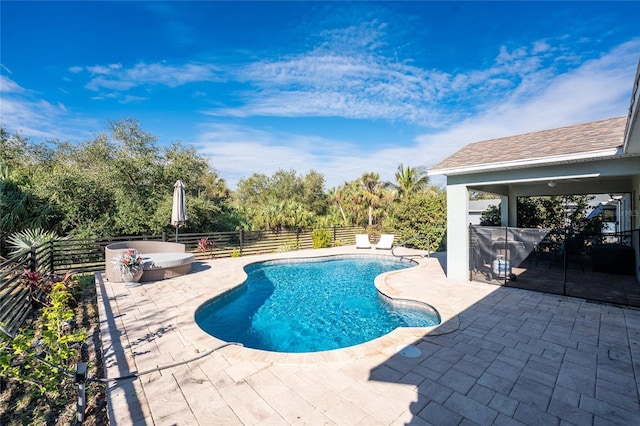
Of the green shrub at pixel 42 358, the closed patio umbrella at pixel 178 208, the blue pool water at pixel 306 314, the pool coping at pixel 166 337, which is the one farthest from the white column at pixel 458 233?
the closed patio umbrella at pixel 178 208

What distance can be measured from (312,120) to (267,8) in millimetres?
11195

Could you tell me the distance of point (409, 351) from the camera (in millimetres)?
4082

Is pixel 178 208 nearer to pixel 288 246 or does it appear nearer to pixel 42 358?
pixel 288 246

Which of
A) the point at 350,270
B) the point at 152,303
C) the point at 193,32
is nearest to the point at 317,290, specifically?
the point at 350,270

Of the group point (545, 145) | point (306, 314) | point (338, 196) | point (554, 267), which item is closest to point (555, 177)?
point (545, 145)

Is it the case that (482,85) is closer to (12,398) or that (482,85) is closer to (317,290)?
(317,290)

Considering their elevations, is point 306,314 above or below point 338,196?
below

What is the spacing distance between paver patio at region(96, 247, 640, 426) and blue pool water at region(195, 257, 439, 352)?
92cm

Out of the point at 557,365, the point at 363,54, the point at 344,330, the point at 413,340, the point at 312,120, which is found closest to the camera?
the point at 557,365

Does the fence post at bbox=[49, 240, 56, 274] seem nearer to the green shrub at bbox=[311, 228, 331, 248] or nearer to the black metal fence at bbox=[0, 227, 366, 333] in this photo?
the black metal fence at bbox=[0, 227, 366, 333]

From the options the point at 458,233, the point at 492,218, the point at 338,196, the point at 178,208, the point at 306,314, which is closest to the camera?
the point at 306,314

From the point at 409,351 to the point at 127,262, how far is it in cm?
778

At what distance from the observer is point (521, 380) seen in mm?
3381

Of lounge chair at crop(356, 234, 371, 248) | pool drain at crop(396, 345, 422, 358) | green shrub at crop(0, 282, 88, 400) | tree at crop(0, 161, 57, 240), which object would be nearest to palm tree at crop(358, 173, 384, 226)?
lounge chair at crop(356, 234, 371, 248)
